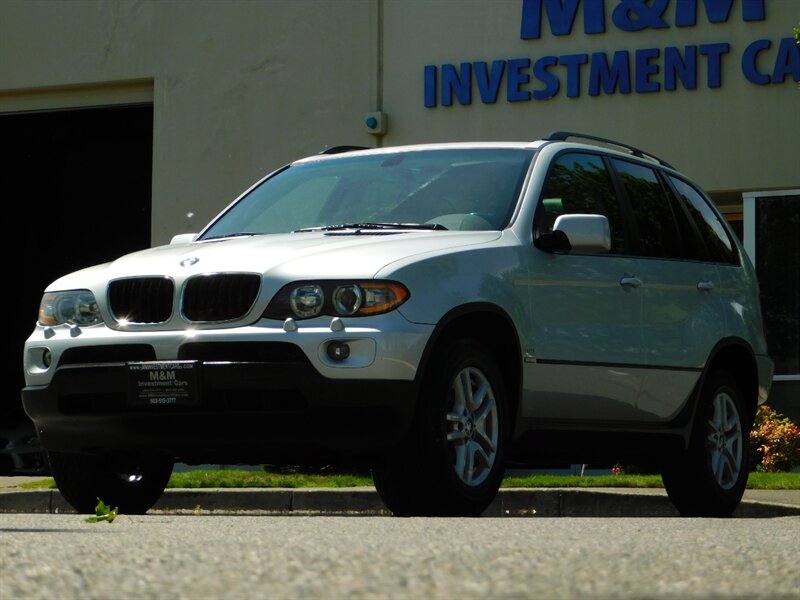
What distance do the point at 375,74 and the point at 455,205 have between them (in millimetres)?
10497

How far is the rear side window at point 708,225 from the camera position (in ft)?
31.6

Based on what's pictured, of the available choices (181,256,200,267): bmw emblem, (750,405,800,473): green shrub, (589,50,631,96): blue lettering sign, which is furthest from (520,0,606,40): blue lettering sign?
(181,256,200,267): bmw emblem

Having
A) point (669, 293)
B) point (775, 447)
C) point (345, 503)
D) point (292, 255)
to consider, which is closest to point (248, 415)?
point (292, 255)

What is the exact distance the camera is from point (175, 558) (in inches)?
177

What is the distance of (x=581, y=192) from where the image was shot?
28.3ft

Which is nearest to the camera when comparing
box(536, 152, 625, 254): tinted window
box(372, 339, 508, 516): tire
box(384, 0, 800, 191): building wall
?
box(372, 339, 508, 516): tire

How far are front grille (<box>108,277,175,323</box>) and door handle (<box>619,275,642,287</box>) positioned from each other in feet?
7.83

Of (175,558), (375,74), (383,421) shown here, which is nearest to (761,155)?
(375,74)

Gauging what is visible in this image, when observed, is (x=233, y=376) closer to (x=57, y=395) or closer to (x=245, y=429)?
(x=245, y=429)

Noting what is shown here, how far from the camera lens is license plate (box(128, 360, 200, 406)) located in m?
7.08

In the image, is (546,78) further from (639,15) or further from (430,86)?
(430,86)

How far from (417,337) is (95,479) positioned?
6.72ft

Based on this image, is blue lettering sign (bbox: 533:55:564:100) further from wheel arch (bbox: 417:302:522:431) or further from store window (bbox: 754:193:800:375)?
wheel arch (bbox: 417:302:522:431)

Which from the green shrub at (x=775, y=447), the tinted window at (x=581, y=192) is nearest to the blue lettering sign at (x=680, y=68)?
the green shrub at (x=775, y=447)
